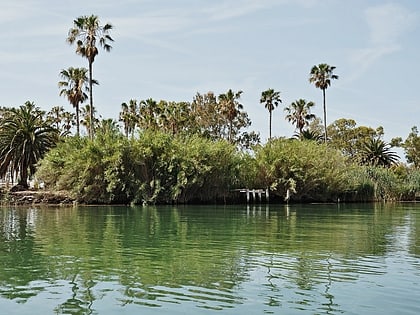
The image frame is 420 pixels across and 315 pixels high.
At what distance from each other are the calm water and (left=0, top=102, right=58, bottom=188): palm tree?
30556 mm

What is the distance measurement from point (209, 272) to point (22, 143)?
42.5 m

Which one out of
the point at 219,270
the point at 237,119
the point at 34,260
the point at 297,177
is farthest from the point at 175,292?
Answer: the point at 237,119

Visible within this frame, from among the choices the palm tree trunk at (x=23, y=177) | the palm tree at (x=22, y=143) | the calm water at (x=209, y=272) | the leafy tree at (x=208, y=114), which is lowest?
the calm water at (x=209, y=272)

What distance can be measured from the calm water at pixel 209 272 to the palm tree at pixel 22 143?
30.6 meters

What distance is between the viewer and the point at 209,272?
13.5 metres

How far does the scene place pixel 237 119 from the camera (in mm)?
84188

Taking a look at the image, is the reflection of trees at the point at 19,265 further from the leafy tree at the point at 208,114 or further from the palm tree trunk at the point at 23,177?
the leafy tree at the point at 208,114

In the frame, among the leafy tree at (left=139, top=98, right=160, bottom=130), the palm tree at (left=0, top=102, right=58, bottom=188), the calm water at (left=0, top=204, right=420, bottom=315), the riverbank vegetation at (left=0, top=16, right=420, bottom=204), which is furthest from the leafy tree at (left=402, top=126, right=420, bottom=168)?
the calm water at (left=0, top=204, right=420, bottom=315)

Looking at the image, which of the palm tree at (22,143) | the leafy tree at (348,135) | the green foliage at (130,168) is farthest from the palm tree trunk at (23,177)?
the leafy tree at (348,135)

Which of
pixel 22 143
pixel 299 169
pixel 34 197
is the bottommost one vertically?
pixel 34 197

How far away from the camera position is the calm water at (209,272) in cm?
1041

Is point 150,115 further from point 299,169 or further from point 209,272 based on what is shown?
point 209,272

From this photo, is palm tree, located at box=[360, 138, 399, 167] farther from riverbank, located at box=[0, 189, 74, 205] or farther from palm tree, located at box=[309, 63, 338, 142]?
riverbank, located at box=[0, 189, 74, 205]

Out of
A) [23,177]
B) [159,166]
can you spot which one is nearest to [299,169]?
[159,166]
